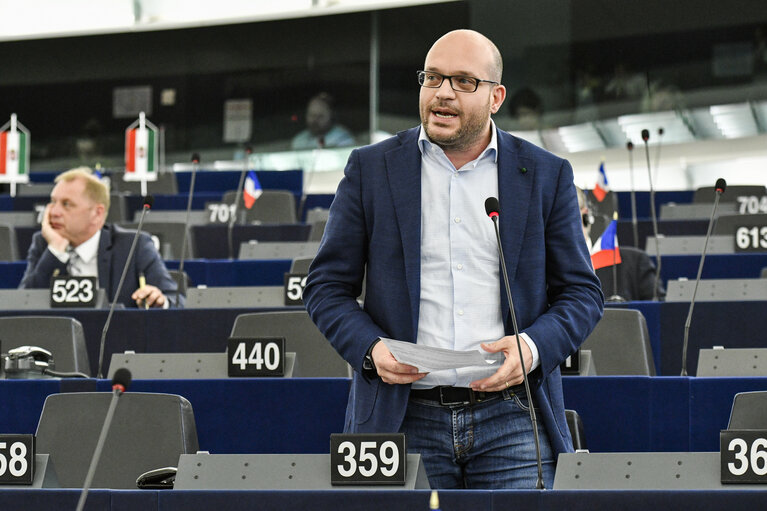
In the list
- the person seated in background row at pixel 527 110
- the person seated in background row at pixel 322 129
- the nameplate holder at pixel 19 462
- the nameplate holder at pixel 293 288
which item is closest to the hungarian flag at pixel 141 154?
the person seated in background row at pixel 322 129

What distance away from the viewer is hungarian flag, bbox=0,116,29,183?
11938mm

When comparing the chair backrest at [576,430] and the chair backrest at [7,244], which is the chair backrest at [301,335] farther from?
the chair backrest at [7,244]

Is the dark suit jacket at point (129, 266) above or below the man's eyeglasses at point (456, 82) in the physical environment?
below

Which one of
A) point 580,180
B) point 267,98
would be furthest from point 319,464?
point 267,98

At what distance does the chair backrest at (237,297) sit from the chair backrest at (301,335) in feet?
3.12

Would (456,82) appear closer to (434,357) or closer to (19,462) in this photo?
(434,357)

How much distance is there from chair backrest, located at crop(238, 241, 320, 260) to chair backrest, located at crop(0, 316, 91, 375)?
2.55 meters

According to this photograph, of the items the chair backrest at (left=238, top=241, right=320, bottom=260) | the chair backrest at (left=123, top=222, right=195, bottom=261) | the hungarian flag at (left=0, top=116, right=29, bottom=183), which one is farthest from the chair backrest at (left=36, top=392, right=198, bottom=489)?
the hungarian flag at (left=0, top=116, right=29, bottom=183)

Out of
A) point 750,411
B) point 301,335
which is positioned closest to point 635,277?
point 301,335

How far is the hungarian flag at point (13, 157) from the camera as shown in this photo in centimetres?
1194

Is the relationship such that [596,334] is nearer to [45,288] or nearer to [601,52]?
[45,288]

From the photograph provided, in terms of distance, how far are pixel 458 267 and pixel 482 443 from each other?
0.31m

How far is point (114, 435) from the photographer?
3.18 metres

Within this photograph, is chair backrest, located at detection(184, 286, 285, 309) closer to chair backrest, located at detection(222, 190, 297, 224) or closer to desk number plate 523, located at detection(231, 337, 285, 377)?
desk number plate 523, located at detection(231, 337, 285, 377)
